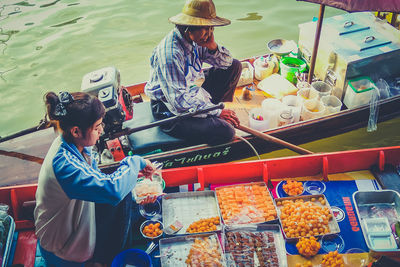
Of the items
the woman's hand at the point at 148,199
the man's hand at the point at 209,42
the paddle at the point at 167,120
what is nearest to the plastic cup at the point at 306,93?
the man's hand at the point at 209,42

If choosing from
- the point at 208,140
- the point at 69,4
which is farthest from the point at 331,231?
the point at 69,4

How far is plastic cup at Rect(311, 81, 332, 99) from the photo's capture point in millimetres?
4297

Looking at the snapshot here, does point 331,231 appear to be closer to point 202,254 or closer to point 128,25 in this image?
point 202,254

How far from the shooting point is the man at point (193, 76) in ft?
10.4

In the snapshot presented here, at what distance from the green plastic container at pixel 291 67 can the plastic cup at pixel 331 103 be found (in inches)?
23.4

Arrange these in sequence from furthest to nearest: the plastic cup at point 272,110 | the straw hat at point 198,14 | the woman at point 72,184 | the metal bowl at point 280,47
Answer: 1. the metal bowl at point 280,47
2. the plastic cup at point 272,110
3. the straw hat at point 198,14
4. the woman at point 72,184

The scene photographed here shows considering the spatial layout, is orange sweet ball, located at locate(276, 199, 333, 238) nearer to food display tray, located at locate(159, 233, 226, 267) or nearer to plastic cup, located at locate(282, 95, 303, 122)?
food display tray, located at locate(159, 233, 226, 267)

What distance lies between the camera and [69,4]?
27.4 ft

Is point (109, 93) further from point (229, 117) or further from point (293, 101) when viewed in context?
point (293, 101)

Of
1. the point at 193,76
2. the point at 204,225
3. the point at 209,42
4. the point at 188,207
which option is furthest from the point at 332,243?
the point at 209,42

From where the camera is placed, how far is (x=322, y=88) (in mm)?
4406

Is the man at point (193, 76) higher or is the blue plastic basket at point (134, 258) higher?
the man at point (193, 76)

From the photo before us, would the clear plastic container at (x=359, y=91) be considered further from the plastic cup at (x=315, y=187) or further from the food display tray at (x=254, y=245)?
the food display tray at (x=254, y=245)

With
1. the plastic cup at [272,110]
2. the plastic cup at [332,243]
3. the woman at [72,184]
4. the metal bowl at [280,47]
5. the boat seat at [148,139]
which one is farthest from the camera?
the metal bowl at [280,47]
